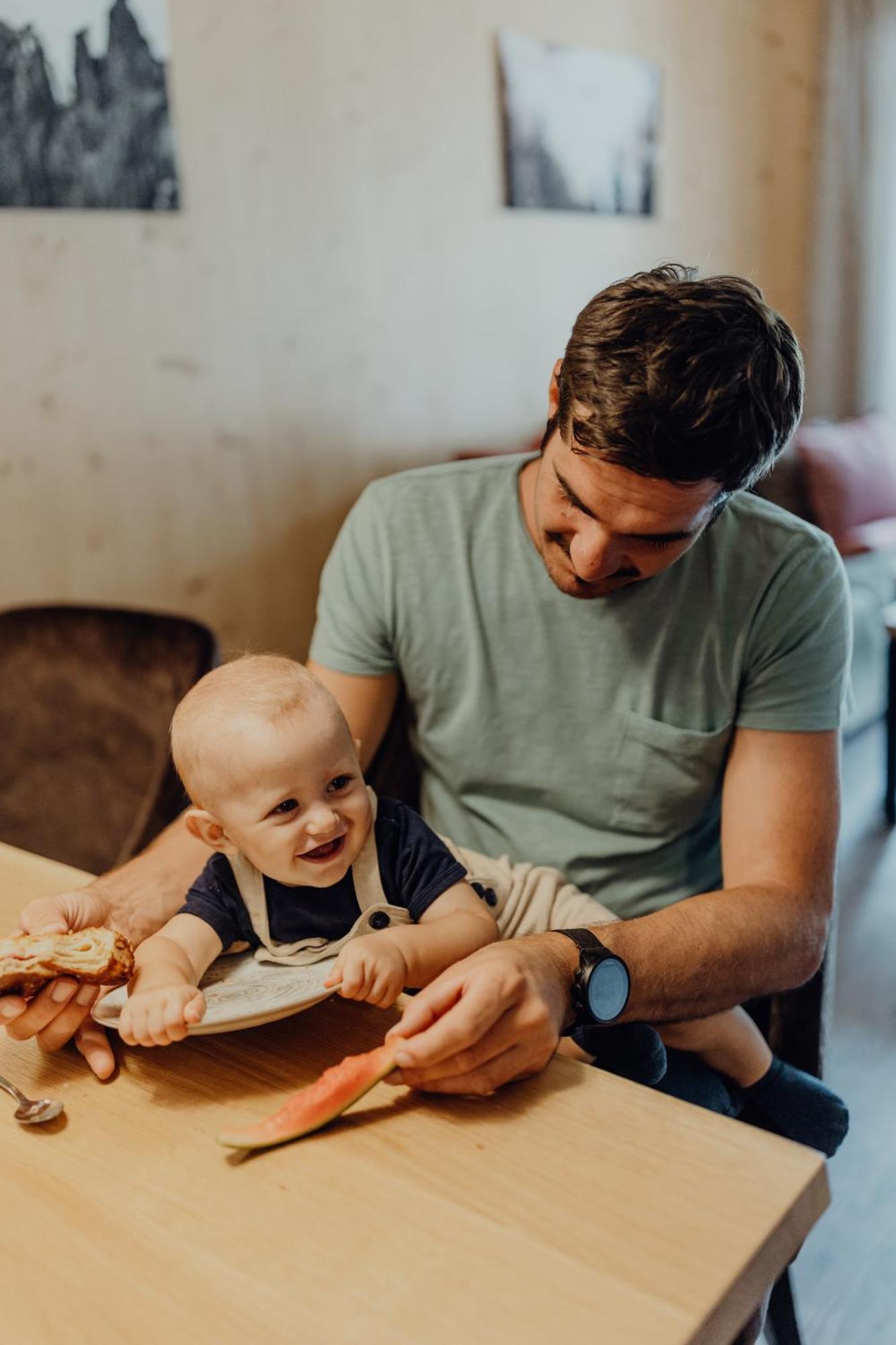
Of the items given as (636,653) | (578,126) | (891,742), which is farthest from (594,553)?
(578,126)

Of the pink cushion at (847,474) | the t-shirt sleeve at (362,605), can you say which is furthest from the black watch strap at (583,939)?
the pink cushion at (847,474)

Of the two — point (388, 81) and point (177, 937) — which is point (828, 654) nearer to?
point (177, 937)

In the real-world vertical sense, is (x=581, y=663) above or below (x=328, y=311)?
below

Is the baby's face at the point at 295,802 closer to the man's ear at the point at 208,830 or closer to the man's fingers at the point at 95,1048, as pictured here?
the man's ear at the point at 208,830

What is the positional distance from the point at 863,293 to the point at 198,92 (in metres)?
3.74

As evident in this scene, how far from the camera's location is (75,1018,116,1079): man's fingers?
94 cm

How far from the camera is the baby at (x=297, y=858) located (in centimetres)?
101

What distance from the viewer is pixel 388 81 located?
3.69m

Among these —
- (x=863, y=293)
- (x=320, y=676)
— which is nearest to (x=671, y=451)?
(x=320, y=676)

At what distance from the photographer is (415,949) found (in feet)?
3.20

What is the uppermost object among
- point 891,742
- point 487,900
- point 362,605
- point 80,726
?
point 362,605

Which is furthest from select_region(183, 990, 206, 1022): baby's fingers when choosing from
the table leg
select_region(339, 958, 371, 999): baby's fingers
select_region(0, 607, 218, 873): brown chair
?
the table leg

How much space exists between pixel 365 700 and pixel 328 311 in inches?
96.1

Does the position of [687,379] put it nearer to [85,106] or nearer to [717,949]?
[717,949]
